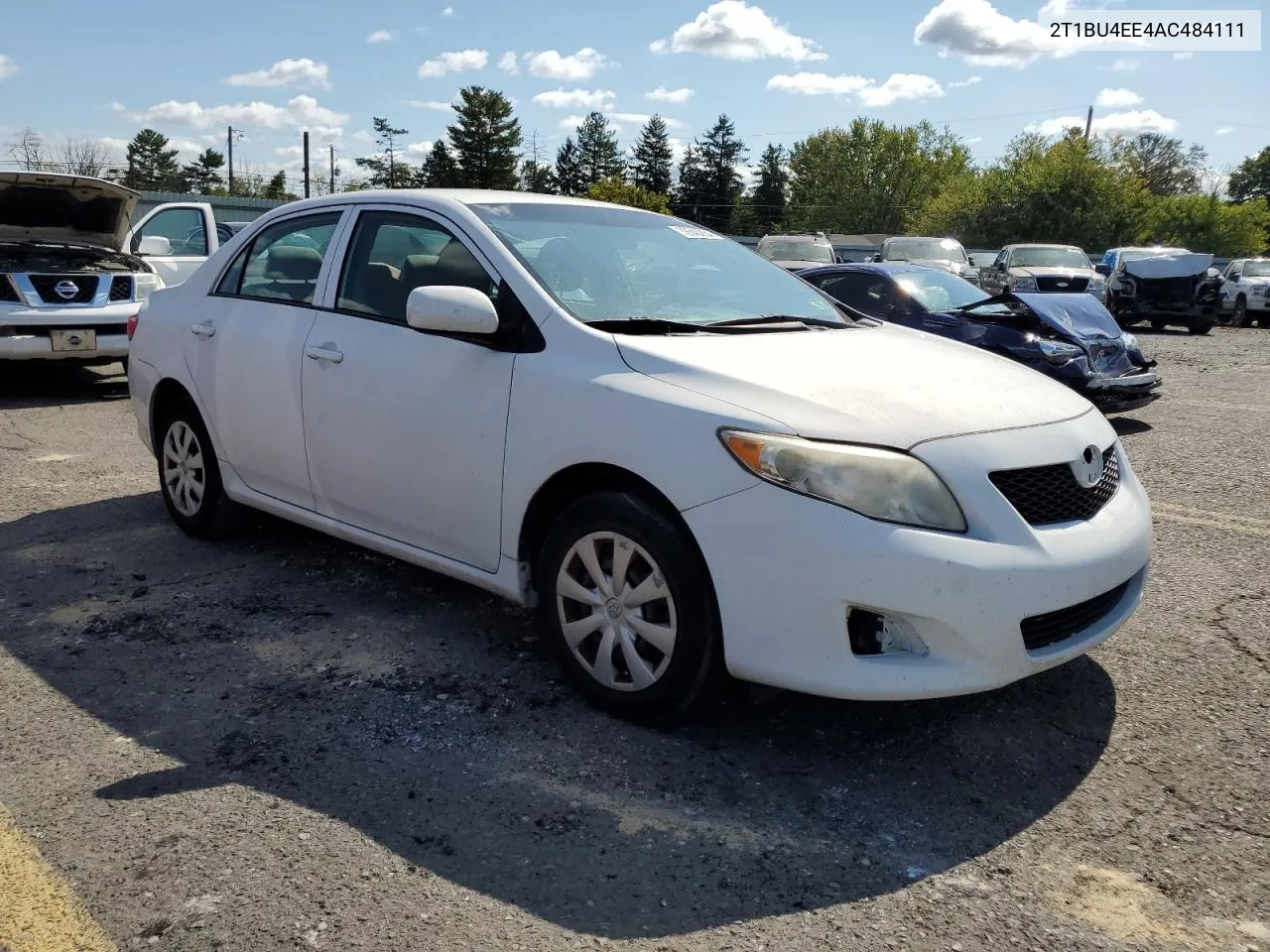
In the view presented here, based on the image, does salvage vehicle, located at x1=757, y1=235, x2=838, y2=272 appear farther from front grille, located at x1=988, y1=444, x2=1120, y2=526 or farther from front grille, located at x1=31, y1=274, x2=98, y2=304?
front grille, located at x1=988, y1=444, x2=1120, y2=526

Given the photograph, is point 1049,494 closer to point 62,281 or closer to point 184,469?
point 184,469

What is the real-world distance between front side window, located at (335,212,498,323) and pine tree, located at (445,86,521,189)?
247 ft

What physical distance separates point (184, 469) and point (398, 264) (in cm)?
182

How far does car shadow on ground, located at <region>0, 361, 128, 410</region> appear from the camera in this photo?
9281 millimetres

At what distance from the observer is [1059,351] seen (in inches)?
334

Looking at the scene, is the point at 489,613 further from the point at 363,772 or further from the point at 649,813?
the point at 649,813

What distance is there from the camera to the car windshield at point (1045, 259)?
19828mm

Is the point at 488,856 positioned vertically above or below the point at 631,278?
below

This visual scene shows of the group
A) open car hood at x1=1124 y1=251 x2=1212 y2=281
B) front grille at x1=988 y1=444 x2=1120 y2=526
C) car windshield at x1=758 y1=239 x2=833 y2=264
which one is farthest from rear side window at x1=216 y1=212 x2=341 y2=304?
open car hood at x1=1124 y1=251 x2=1212 y2=281

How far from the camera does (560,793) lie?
284 cm

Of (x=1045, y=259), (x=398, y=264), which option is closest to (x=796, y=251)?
(x=1045, y=259)

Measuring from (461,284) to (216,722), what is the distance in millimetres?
1671

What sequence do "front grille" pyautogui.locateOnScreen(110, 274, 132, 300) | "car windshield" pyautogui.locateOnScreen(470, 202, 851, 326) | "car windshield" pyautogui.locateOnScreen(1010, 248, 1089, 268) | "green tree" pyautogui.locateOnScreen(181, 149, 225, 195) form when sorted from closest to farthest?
"car windshield" pyautogui.locateOnScreen(470, 202, 851, 326) < "front grille" pyautogui.locateOnScreen(110, 274, 132, 300) < "car windshield" pyautogui.locateOnScreen(1010, 248, 1089, 268) < "green tree" pyautogui.locateOnScreen(181, 149, 225, 195)

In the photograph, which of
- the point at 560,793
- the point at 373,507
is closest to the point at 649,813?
the point at 560,793
